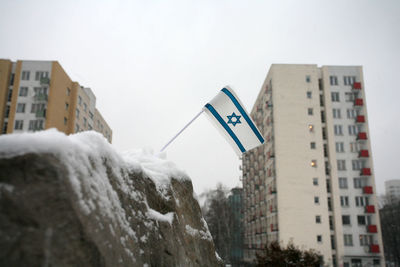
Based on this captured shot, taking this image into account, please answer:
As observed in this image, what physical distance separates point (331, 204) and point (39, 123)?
133ft

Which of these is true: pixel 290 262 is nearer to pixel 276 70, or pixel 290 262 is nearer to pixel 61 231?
pixel 61 231

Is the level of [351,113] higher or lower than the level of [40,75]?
lower

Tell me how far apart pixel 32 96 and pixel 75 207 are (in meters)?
45.7

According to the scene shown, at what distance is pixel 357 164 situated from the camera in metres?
43.8

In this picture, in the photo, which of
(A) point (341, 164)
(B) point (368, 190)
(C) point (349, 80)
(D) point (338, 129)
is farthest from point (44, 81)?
(B) point (368, 190)

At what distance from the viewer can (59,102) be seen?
44.7 m

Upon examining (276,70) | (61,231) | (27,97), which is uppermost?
(276,70)

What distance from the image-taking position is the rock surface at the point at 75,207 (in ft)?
6.77

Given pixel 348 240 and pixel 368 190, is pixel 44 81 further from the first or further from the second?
pixel 368 190

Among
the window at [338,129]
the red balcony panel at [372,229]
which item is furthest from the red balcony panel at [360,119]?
the red balcony panel at [372,229]

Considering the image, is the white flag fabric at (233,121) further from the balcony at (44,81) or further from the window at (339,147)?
the balcony at (44,81)

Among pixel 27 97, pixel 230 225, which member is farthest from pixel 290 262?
pixel 27 97

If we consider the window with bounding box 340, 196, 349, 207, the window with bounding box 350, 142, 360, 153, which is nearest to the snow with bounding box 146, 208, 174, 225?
the window with bounding box 340, 196, 349, 207

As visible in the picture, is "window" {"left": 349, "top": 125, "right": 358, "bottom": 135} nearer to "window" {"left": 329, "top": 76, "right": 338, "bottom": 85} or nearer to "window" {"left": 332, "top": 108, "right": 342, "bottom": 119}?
"window" {"left": 332, "top": 108, "right": 342, "bottom": 119}
